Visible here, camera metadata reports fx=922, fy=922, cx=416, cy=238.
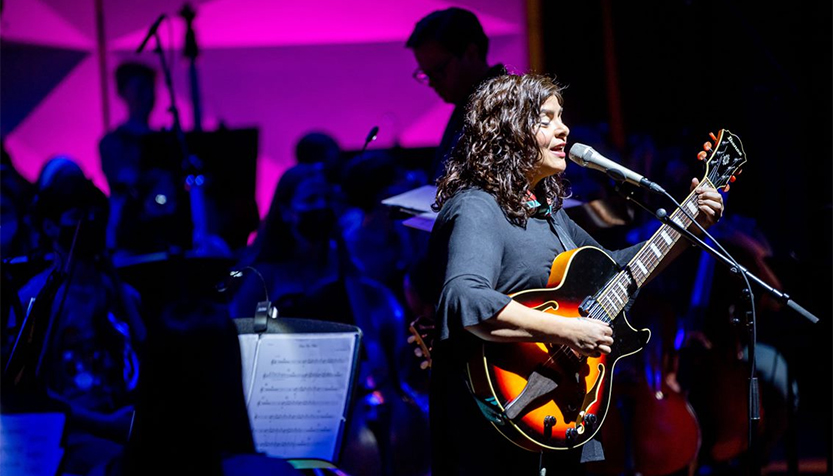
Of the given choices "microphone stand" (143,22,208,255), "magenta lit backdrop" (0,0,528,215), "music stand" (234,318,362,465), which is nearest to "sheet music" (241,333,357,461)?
"music stand" (234,318,362,465)

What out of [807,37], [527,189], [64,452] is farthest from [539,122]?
[807,37]

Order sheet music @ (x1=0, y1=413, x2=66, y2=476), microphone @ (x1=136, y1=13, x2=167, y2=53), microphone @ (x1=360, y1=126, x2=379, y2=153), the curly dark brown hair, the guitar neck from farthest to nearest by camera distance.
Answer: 1. microphone @ (x1=136, y1=13, x2=167, y2=53)
2. microphone @ (x1=360, y1=126, x2=379, y2=153)
3. sheet music @ (x1=0, y1=413, x2=66, y2=476)
4. the guitar neck
5. the curly dark brown hair

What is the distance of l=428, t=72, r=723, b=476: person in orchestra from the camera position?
2.46 meters

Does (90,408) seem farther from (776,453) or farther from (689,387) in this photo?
(776,453)

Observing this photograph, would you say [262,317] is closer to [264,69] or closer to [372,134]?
[372,134]

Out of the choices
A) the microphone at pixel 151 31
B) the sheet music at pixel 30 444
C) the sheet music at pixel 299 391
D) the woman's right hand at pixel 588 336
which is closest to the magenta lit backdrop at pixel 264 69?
the microphone at pixel 151 31

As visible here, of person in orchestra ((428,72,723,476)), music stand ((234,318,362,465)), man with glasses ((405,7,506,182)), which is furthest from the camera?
man with glasses ((405,7,506,182))

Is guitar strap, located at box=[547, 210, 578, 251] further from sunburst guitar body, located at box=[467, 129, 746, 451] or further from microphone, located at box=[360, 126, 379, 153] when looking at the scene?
microphone, located at box=[360, 126, 379, 153]

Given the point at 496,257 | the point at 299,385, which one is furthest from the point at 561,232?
the point at 299,385

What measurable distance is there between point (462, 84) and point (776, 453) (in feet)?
11.6

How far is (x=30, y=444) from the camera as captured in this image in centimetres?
331

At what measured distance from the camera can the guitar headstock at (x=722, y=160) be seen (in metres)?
3.15

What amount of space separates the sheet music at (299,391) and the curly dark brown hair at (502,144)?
36.4 inches

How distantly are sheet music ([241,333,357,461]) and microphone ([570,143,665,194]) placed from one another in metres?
1.19
